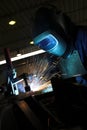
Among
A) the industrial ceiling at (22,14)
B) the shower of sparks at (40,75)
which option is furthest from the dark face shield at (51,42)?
the industrial ceiling at (22,14)

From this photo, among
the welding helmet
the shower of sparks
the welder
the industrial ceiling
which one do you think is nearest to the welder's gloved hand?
the welder

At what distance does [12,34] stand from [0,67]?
3443 millimetres

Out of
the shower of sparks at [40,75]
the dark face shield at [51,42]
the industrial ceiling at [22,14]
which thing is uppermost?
the industrial ceiling at [22,14]

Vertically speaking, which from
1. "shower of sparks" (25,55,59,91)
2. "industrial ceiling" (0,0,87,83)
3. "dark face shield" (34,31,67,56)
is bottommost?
"shower of sparks" (25,55,59,91)

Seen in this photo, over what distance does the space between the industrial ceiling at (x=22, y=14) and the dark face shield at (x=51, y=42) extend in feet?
4.73

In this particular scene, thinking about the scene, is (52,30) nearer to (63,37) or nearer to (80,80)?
(63,37)

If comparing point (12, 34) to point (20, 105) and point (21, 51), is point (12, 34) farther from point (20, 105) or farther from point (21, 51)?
point (20, 105)

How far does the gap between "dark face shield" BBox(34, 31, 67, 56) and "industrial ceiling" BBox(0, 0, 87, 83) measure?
1443 mm

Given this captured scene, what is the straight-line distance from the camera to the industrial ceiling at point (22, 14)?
13.3 feet

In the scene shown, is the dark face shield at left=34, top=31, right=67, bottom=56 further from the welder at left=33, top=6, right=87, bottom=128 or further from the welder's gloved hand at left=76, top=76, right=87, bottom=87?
the welder's gloved hand at left=76, top=76, right=87, bottom=87

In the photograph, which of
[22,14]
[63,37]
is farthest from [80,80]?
[22,14]

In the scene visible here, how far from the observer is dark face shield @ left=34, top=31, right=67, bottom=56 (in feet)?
5.85

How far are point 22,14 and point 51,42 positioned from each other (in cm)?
281

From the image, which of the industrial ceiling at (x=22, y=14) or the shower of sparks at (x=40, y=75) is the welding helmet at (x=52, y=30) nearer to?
the shower of sparks at (x=40, y=75)
